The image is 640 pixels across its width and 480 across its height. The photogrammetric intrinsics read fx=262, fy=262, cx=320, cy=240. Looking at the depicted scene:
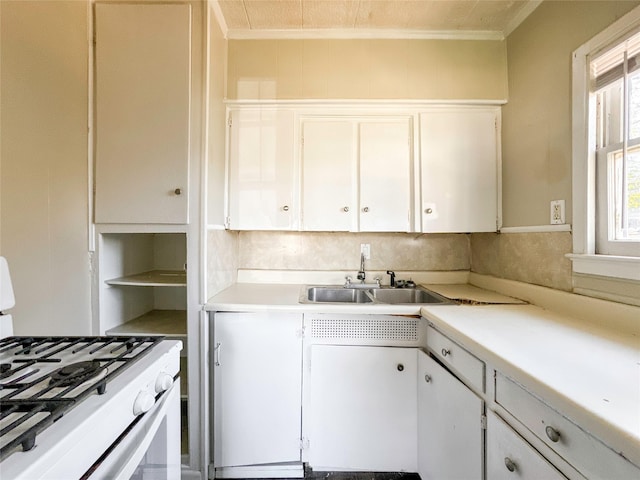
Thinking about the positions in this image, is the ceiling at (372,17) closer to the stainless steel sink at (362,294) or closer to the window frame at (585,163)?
the window frame at (585,163)

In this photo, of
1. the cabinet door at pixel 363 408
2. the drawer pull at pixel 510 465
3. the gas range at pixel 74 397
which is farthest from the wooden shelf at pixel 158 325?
the drawer pull at pixel 510 465

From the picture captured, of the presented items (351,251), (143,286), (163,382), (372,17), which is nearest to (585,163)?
(351,251)

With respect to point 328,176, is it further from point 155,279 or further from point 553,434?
point 553,434

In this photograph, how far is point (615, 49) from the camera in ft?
3.61

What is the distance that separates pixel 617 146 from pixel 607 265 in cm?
51

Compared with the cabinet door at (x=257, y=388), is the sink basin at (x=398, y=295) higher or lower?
higher

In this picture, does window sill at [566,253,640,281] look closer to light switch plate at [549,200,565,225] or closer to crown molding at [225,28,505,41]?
light switch plate at [549,200,565,225]

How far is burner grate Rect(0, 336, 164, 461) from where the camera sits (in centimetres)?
48

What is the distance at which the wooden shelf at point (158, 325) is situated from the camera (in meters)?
1.43

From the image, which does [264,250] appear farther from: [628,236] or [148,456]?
[628,236]

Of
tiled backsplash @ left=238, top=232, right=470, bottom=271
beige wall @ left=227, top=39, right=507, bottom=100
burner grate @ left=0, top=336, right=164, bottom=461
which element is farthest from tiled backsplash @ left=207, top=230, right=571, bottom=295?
burner grate @ left=0, top=336, right=164, bottom=461

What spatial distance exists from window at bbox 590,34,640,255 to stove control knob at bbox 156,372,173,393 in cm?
176

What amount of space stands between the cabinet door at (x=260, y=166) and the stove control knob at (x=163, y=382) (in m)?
1.05

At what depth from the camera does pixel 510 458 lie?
2.63 feet
